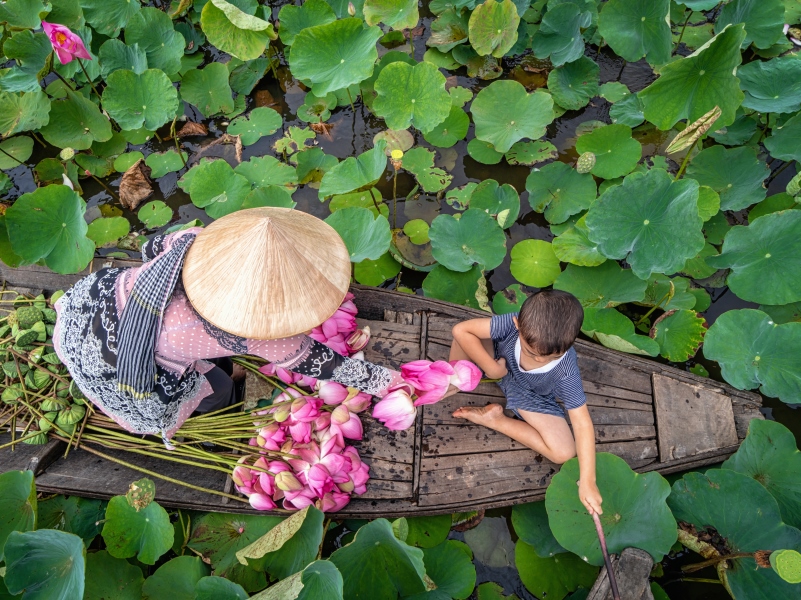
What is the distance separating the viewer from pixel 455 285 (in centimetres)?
264

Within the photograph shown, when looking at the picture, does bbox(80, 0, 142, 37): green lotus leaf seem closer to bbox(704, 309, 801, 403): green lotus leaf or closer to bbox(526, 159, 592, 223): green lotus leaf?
bbox(526, 159, 592, 223): green lotus leaf

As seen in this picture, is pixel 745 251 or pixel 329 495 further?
pixel 745 251

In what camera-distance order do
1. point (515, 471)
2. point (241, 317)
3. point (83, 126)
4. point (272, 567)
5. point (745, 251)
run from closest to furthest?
point (241, 317), point (272, 567), point (515, 471), point (745, 251), point (83, 126)

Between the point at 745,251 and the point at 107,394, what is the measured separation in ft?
9.06

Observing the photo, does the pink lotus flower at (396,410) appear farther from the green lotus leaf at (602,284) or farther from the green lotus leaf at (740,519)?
the green lotus leaf at (602,284)

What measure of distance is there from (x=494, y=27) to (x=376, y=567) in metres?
3.10

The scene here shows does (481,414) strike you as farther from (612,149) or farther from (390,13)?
(390,13)

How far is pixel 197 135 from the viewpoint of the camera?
3.54 m

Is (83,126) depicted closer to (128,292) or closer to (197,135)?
(197,135)

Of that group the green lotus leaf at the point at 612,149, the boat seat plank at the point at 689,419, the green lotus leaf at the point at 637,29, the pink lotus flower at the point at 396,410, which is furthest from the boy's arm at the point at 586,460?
the green lotus leaf at the point at 637,29

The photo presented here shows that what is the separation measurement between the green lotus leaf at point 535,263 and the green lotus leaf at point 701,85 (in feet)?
2.84

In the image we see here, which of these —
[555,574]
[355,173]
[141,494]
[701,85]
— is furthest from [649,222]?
[141,494]

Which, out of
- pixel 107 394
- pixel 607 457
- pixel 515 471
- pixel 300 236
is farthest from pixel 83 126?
pixel 607 457

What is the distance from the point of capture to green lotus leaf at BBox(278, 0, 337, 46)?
3.22 meters
